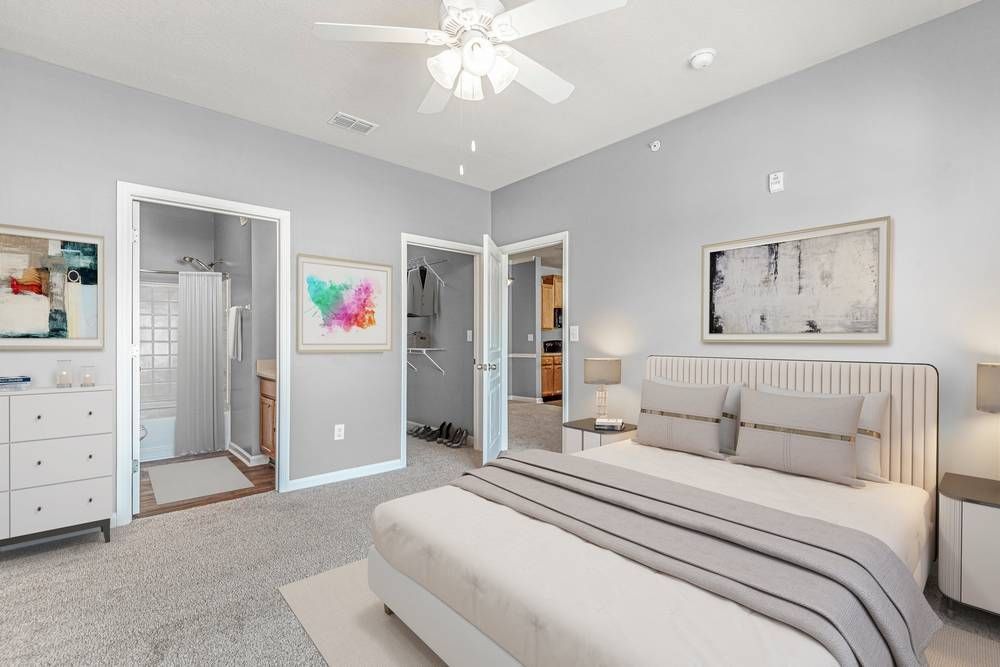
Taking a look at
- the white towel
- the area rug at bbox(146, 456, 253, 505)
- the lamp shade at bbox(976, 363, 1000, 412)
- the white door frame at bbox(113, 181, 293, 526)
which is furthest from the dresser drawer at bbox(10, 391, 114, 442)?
the lamp shade at bbox(976, 363, 1000, 412)

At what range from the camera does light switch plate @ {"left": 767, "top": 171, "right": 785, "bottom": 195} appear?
9.39 ft

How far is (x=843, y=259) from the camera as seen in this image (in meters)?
2.64

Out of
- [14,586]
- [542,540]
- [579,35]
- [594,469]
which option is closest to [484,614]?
[542,540]

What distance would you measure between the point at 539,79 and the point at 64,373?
3.01 metres

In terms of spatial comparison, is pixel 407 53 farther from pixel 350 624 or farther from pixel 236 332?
pixel 236 332

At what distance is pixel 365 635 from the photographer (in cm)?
189

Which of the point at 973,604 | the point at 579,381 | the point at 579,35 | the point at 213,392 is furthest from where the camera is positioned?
the point at 213,392

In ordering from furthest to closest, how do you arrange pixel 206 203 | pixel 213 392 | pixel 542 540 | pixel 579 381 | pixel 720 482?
pixel 213 392
pixel 579 381
pixel 206 203
pixel 720 482
pixel 542 540

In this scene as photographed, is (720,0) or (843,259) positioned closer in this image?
(720,0)

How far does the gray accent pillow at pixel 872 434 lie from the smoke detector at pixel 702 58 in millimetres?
1876

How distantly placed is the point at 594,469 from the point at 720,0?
2.22m

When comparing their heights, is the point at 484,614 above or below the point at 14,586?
above

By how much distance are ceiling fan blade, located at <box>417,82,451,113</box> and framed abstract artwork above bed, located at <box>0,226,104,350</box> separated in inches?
84.1

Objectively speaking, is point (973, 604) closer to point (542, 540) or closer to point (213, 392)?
point (542, 540)
